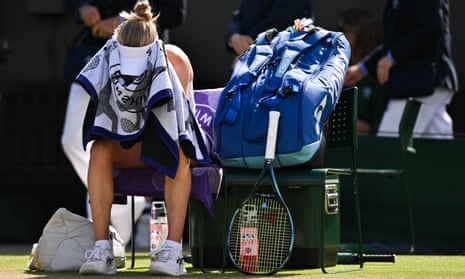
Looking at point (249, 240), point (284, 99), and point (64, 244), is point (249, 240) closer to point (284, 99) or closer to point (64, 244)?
point (284, 99)

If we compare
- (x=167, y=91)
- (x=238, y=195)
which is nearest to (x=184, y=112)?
(x=167, y=91)

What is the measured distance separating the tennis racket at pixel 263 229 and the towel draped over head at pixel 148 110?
291 millimetres

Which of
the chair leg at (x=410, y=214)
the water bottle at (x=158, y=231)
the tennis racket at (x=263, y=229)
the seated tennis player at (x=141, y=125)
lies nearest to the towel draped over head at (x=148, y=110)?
→ the seated tennis player at (x=141, y=125)

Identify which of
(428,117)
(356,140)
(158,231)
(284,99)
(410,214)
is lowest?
(410,214)

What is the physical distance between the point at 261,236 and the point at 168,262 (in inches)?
17.4

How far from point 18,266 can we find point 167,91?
143cm

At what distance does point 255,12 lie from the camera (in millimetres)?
8016

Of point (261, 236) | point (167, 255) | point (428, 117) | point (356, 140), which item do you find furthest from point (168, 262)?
point (428, 117)

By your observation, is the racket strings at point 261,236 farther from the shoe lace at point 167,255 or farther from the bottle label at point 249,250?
the shoe lace at point 167,255

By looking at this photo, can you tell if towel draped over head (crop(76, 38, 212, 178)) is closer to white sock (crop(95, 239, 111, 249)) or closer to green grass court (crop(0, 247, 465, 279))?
white sock (crop(95, 239, 111, 249))

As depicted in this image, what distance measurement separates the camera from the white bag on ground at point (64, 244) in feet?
19.4

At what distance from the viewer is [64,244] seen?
19.5 feet

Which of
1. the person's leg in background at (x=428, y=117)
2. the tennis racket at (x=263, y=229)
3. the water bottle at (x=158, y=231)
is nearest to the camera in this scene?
the tennis racket at (x=263, y=229)

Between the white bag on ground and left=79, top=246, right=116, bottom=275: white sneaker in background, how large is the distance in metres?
0.28
